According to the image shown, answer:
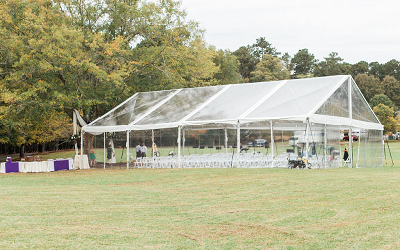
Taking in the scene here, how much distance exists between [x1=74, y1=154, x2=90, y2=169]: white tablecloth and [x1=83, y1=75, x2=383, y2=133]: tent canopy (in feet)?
4.87

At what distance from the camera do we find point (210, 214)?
787cm

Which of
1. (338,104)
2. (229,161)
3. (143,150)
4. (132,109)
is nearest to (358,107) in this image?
(338,104)

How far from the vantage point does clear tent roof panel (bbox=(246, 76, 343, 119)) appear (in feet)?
53.8

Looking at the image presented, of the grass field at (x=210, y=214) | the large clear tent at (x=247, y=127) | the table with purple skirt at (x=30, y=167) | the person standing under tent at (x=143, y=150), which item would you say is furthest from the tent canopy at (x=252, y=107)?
the grass field at (x=210, y=214)

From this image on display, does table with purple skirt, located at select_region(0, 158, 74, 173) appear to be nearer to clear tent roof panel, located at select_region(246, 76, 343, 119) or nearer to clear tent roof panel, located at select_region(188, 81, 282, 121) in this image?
clear tent roof panel, located at select_region(188, 81, 282, 121)

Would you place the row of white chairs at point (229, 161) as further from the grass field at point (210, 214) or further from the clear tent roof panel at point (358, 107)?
the grass field at point (210, 214)

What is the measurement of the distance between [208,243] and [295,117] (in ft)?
35.5

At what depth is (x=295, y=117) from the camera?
15.9 meters

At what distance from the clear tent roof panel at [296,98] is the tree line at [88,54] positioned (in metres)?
7.16

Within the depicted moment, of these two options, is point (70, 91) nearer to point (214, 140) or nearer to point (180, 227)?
point (214, 140)

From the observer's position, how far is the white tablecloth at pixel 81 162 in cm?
2077

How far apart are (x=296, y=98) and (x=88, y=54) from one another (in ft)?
34.7

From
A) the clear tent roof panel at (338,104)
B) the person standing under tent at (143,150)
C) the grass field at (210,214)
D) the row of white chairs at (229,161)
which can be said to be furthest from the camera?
the person standing under tent at (143,150)

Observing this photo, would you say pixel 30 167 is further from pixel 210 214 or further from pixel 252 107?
pixel 210 214
